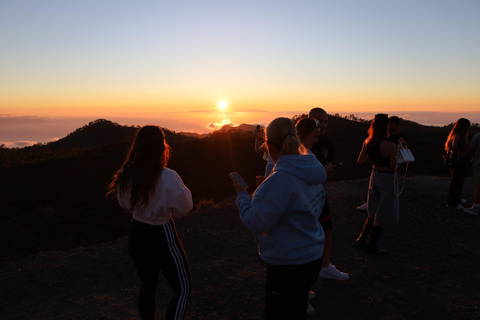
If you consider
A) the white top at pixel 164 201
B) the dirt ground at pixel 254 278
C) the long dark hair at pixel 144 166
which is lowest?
the dirt ground at pixel 254 278

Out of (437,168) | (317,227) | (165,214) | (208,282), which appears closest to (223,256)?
(208,282)

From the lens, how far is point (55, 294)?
184 inches

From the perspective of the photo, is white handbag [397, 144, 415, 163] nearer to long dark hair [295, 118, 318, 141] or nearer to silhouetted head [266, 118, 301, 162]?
long dark hair [295, 118, 318, 141]

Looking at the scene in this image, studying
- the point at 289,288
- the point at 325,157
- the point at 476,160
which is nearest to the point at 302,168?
the point at 289,288

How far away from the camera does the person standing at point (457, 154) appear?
6988 mm

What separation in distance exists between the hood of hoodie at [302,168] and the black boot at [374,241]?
330 centimetres

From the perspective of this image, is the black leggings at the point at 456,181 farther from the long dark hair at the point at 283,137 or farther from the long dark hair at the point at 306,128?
the long dark hair at the point at 283,137

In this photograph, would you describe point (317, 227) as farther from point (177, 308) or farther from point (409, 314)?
point (409, 314)

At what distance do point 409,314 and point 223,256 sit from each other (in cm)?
298

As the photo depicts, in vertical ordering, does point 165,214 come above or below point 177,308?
above

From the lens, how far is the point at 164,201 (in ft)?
8.52

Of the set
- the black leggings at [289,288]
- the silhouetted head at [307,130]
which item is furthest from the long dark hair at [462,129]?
the black leggings at [289,288]

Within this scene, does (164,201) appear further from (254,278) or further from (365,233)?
(365,233)

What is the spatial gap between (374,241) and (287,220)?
3530 mm
